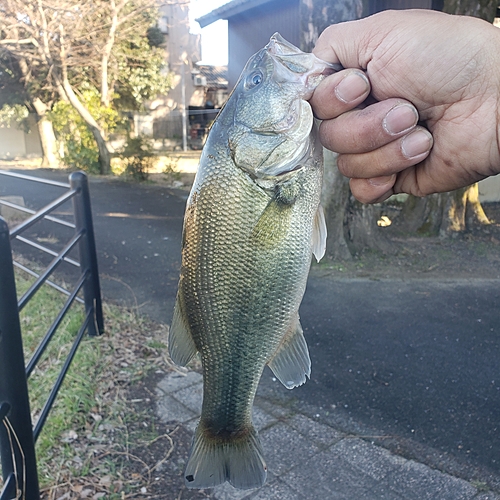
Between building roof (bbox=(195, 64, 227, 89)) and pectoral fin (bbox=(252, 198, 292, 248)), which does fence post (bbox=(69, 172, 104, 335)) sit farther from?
building roof (bbox=(195, 64, 227, 89))

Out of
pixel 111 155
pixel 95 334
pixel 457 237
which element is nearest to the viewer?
pixel 95 334

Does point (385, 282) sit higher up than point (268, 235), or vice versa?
point (268, 235)

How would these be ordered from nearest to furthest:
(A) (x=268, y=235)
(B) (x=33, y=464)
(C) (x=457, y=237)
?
(A) (x=268, y=235)
(B) (x=33, y=464)
(C) (x=457, y=237)

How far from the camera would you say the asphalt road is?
3391 mm

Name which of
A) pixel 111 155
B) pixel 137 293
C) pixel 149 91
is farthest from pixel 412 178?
pixel 149 91

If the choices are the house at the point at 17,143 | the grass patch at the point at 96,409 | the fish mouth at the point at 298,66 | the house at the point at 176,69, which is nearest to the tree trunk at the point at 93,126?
the house at the point at 176,69

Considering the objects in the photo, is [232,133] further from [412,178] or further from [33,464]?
[33,464]

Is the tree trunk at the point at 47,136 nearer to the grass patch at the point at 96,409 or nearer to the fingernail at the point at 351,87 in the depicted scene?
the grass patch at the point at 96,409

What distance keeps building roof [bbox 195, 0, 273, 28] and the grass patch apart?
→ 9614mm

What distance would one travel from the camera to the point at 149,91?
21172 mm

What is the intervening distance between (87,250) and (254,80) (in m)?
3.25

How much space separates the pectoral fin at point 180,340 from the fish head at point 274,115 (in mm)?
496

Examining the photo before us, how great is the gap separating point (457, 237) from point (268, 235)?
720 centimetres

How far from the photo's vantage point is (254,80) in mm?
1643
